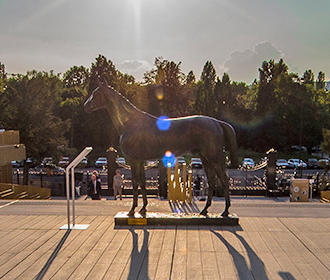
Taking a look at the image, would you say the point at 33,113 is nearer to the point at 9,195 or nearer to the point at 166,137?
the point at 9,195

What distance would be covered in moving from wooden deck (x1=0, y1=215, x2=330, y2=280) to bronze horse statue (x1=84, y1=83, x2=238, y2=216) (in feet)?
2.94

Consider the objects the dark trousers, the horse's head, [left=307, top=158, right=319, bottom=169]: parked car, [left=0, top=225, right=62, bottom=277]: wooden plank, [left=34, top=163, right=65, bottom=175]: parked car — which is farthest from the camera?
[left=307, top=158, right=319, bottom=169]: parked car

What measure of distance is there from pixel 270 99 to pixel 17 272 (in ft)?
150

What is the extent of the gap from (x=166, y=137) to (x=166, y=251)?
2.21 metres

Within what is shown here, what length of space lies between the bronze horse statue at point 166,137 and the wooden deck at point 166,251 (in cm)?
90

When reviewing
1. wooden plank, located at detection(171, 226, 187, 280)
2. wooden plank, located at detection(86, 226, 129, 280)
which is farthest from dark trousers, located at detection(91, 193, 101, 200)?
wooden plank, located at detection(171, 226, 187, 280)

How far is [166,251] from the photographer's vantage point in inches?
200

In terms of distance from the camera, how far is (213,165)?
6.39m

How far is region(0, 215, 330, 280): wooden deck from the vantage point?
14.4 feet

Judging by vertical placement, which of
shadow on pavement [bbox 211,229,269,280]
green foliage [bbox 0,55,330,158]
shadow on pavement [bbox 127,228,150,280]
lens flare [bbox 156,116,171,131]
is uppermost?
green foliage [bbox 0,55,330,158]

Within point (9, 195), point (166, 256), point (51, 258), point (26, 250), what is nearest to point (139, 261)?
point (166, 256)

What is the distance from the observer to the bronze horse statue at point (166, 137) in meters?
6.31

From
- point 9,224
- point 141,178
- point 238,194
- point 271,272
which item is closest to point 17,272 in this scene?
point 9,224

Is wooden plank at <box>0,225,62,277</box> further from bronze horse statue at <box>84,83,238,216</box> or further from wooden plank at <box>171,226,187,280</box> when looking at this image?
wooden plank at <box>171,226,187,280</box>
